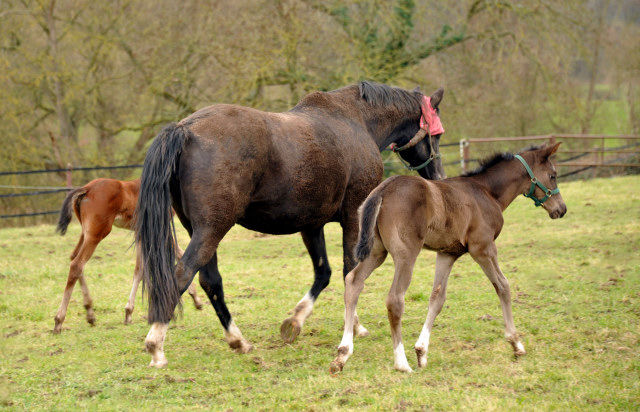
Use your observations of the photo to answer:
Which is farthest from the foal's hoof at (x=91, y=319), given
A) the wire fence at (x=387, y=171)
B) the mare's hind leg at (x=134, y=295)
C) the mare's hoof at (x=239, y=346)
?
the wire fence at (x=387, y=171)

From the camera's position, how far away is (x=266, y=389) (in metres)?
4.05

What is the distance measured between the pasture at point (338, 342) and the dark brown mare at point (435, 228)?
33 centimetres

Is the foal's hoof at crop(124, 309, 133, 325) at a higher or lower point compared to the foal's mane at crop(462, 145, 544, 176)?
lower

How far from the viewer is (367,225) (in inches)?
169

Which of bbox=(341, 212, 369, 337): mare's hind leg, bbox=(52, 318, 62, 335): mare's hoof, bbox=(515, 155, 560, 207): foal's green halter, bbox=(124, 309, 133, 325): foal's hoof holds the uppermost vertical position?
bbox=(515, 155, 560, 207): foal's green halter

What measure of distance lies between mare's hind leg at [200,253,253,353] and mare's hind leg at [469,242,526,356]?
1914 mm

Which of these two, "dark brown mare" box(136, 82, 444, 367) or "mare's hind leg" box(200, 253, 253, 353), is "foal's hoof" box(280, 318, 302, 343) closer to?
"dark brown mare" box(136, 82, 444, 367)

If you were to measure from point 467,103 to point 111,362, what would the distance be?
47.3 feet

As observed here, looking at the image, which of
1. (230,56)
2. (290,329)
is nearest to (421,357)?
(290,329)

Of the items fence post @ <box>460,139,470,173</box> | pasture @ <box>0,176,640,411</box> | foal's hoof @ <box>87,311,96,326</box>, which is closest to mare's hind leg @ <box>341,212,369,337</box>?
pasture @ <box>0,176,640,411</box>

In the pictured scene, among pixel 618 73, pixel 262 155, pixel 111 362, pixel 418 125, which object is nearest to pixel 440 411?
pixel 262 155

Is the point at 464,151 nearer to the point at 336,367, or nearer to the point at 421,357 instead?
the point at 421,357

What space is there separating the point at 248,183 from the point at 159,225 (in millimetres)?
693

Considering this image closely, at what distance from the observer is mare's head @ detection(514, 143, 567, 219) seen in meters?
5.29
